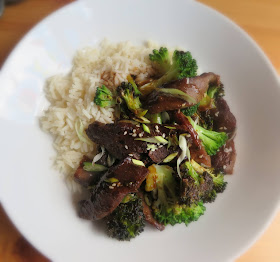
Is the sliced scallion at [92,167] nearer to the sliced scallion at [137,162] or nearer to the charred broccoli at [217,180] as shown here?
the sliced scallion at [137,162]

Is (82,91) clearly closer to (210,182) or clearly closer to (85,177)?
(85,177)

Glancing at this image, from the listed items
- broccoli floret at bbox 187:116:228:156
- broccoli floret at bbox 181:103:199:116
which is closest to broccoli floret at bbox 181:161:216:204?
broccoli floret at bbox 187:116:228:156

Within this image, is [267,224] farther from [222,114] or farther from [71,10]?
[71,10]

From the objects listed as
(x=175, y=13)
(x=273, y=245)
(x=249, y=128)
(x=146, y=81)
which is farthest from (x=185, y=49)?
(x=273, y=245)

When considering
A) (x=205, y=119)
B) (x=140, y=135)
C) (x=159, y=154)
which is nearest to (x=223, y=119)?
(x=205, y=119)

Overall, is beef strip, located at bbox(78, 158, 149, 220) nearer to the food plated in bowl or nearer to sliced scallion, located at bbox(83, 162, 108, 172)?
the food plated in bowl

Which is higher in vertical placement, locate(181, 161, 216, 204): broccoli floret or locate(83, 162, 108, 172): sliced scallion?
locate(181, 161, 216, 204): broccoli floret
